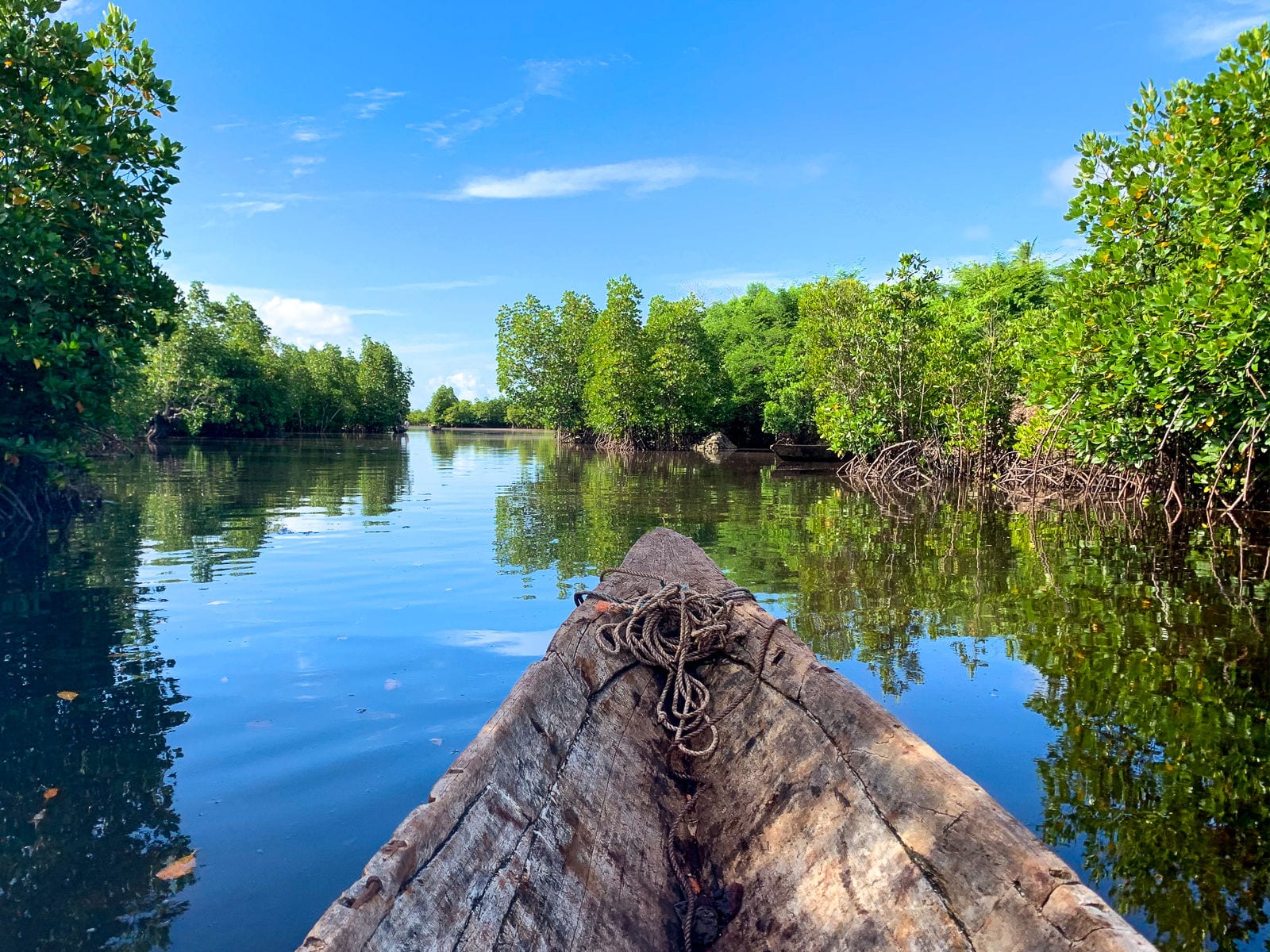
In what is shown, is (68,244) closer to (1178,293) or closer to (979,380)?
(1178,293)

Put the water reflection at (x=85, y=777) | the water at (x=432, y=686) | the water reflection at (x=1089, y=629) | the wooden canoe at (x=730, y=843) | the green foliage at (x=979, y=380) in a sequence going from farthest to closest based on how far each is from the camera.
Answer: the green foliage at (x=979, y=380), the water reflection at (x=1089, y=629), the water at (x=432, y=686), the water reflection at (x=85, y=777), the wooden canoe at (x=730, y=843)

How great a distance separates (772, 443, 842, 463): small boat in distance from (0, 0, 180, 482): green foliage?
24848mm

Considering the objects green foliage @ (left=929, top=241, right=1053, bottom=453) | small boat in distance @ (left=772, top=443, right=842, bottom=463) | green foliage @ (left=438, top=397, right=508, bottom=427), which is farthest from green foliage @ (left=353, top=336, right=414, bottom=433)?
green foliage @ (left=929, top=241, right=1053, bottom=453)

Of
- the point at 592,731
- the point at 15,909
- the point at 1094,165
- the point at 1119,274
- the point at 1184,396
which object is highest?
the point at 1094,165

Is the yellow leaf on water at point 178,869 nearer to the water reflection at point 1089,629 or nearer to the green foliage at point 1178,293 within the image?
the water reflection at point 1089,629

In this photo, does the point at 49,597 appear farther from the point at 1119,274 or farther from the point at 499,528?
the point at 1119,274

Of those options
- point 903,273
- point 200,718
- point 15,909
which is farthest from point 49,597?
point 903,273

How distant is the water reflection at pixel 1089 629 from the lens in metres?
3.09

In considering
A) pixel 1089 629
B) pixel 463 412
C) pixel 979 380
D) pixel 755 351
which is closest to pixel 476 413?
pixel 463 412

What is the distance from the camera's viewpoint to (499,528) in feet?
39.9

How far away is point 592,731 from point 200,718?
109 inches

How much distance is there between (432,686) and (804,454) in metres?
29.7

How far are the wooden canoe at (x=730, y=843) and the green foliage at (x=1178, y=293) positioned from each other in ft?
25.7

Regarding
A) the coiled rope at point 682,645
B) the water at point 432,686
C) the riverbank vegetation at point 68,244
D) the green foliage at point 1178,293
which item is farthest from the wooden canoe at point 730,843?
the riverbank vegetation at point 68,244
